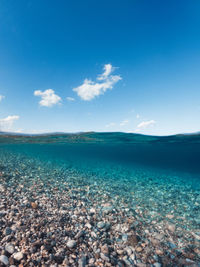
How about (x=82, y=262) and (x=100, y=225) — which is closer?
(x=82, y=262)

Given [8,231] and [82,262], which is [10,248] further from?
[82,262]

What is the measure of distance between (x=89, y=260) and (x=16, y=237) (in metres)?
1.79

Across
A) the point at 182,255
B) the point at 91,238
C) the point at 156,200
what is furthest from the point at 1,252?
the point at 156,200

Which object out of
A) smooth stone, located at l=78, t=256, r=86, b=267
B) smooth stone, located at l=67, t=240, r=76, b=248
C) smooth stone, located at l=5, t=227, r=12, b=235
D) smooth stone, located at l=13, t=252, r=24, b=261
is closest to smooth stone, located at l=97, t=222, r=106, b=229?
smooth stone, located at l=67, t=240, r=76, b=248

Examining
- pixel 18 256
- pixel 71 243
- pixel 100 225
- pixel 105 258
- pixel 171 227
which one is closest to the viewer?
pixel 18 256

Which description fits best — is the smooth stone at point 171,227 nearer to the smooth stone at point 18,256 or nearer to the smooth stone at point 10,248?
the smooth stone at point 18,256

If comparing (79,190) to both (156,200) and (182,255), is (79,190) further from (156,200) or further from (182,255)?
(182,255)

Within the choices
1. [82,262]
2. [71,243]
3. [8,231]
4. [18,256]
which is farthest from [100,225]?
[8,231]

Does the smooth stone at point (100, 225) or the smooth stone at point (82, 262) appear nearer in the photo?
the smooth stone at point (82, 262)

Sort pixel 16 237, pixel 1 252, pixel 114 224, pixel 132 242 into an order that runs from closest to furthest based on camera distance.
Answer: pixel 1 252 → pixel 16 237 → pixel 132 242 → pixel 114 224

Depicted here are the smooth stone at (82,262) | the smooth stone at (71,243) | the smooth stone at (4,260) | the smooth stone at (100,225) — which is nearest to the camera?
the smooth stone at (4,260)

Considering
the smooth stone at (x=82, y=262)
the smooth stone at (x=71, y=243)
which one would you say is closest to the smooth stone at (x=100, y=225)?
the smooth stone at (x=71, y=243)

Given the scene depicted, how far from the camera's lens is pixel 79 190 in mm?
7648

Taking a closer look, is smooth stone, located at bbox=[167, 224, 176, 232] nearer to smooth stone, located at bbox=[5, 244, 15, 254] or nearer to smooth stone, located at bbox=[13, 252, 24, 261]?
smooth stone, located at bbox=[13, 252, 24, 261]
